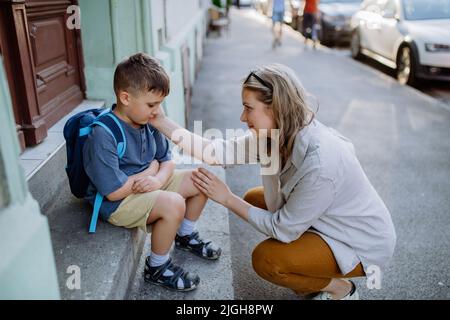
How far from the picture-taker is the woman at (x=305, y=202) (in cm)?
207

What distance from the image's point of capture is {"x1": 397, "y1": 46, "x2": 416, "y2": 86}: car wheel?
7.33m

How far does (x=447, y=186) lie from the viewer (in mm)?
4039

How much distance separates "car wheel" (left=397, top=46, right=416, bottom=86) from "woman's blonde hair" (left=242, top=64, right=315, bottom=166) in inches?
229

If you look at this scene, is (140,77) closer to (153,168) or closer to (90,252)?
(153,168)

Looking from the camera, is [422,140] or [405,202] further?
[422,140]

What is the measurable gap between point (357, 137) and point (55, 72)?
3526mm

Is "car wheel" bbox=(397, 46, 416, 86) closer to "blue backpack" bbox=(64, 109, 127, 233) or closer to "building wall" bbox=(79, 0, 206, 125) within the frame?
"building wall" bbox=(79, 0, 206, 125)

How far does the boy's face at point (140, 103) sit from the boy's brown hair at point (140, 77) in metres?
0.02

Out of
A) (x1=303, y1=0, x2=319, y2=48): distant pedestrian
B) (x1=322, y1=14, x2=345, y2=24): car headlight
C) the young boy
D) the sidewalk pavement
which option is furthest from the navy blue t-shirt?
(x1=322, y1=14, x2=345, y2=24): car headlight

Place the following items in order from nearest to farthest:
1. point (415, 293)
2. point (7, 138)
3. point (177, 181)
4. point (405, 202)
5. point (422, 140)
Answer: point (7, 138), point (177, 181), point (415, 293), point (405, 202), point (422, 140)

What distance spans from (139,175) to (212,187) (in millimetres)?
384

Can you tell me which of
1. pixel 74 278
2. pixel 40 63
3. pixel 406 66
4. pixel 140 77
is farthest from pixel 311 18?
pixel 74 278

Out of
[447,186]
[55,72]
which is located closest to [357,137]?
[447,186]
